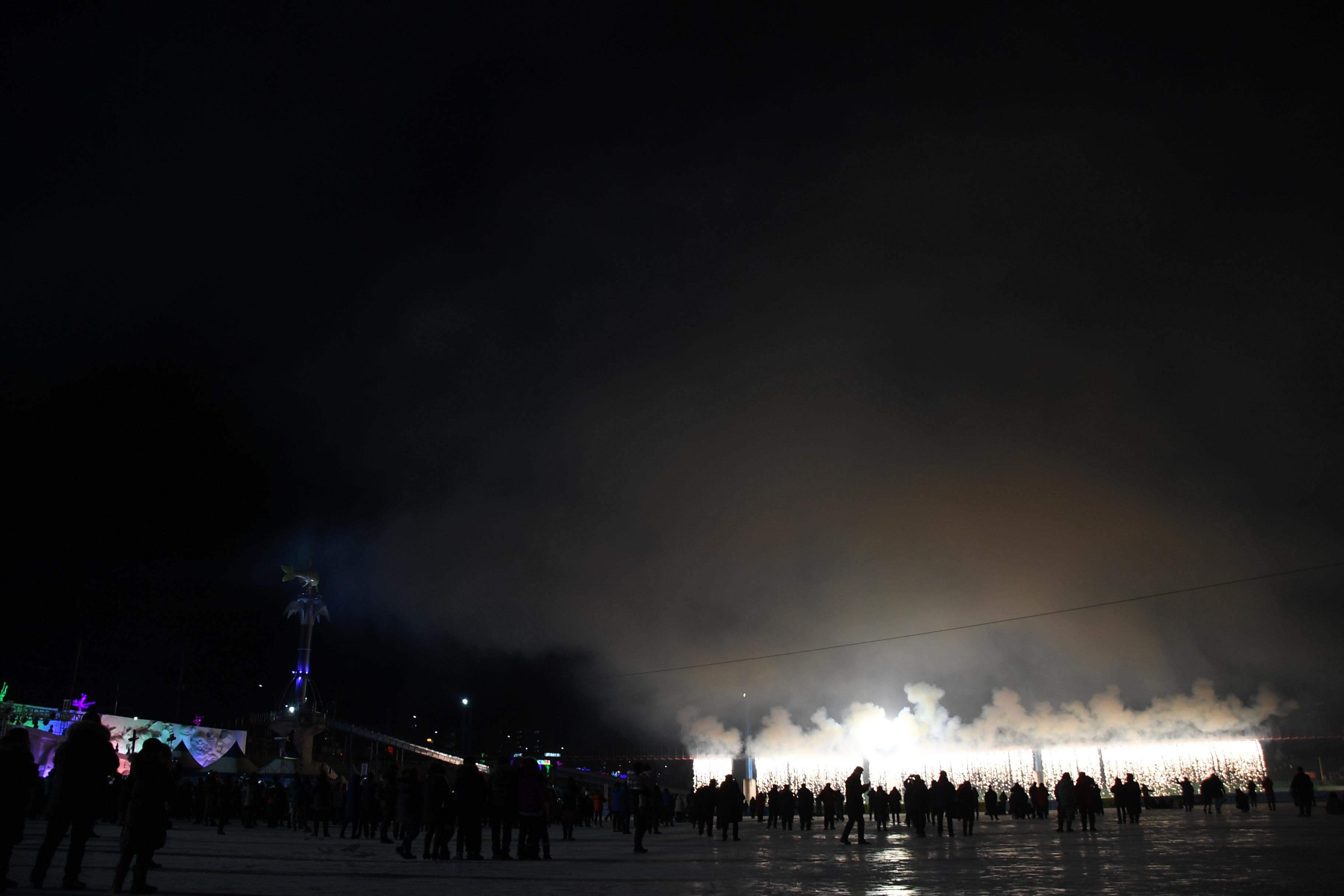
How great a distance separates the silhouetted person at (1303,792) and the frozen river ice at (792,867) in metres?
7.58

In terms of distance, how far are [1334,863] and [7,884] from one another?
13.2 metres

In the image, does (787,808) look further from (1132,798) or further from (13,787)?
(13,787)

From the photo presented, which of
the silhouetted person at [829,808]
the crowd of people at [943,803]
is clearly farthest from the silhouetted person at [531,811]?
the silhouetted person at [829,808]

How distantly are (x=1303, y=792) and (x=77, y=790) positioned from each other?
31.2 meters

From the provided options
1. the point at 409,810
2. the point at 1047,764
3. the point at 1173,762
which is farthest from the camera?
the point at 1047,764

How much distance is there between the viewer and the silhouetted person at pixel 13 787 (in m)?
7.17

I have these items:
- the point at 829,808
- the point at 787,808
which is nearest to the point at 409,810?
the point at 829,808

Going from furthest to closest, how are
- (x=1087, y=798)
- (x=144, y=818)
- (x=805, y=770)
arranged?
(x=805, y=770) < (x=1087, y=798) < (x=144, y=818)

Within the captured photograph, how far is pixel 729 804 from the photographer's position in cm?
2016

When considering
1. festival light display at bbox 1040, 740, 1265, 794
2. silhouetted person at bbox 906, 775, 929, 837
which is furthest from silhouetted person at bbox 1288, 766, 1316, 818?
festival light display at bbox 1040, 740, 1265, 794

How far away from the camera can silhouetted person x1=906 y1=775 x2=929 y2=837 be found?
20.3 metres

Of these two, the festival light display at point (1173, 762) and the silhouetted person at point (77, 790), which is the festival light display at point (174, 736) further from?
the festival light display at point (1173, 762)

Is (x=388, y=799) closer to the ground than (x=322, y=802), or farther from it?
farther from it

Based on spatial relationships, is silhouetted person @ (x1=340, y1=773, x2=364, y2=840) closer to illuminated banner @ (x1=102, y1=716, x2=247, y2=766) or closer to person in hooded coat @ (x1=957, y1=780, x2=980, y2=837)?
person in hooded coat @ (x1=957, y1=780, x2=980, y2=837)
